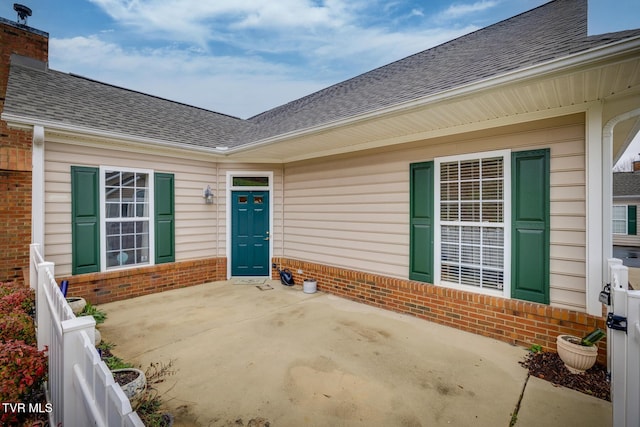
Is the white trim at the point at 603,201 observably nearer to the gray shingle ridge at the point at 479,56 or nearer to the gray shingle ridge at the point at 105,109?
the gray shingle ridge at the point at 479,56

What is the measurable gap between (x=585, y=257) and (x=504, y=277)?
827 mm

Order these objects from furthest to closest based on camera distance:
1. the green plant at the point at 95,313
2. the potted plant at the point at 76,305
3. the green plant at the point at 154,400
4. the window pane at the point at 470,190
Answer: the green plant at the point at 95,313
the potted plant at the point at 76,305
the window pane at the point at 470,190
the green plant at the point at 154,400

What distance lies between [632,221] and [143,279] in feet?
67.6

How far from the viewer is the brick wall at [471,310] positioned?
10.8 ft

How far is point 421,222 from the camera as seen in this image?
443 centimetres

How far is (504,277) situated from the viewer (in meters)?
3.71

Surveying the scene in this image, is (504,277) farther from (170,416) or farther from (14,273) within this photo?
(14,273)

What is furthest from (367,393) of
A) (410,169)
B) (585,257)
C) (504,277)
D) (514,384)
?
(410,169)

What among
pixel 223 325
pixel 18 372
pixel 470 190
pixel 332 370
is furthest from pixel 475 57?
pixel 18 372

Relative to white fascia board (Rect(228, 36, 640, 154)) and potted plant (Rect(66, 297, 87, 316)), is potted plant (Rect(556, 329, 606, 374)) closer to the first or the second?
white fascia board (Rect(228, 36, 640, 154))

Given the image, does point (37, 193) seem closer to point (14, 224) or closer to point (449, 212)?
point (14, 224)

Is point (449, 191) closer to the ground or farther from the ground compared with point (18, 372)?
farther from the ground

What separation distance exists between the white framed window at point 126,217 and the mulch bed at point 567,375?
617cm

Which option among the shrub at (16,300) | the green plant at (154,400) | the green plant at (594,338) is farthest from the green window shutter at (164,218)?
the green plant at (594,338)
